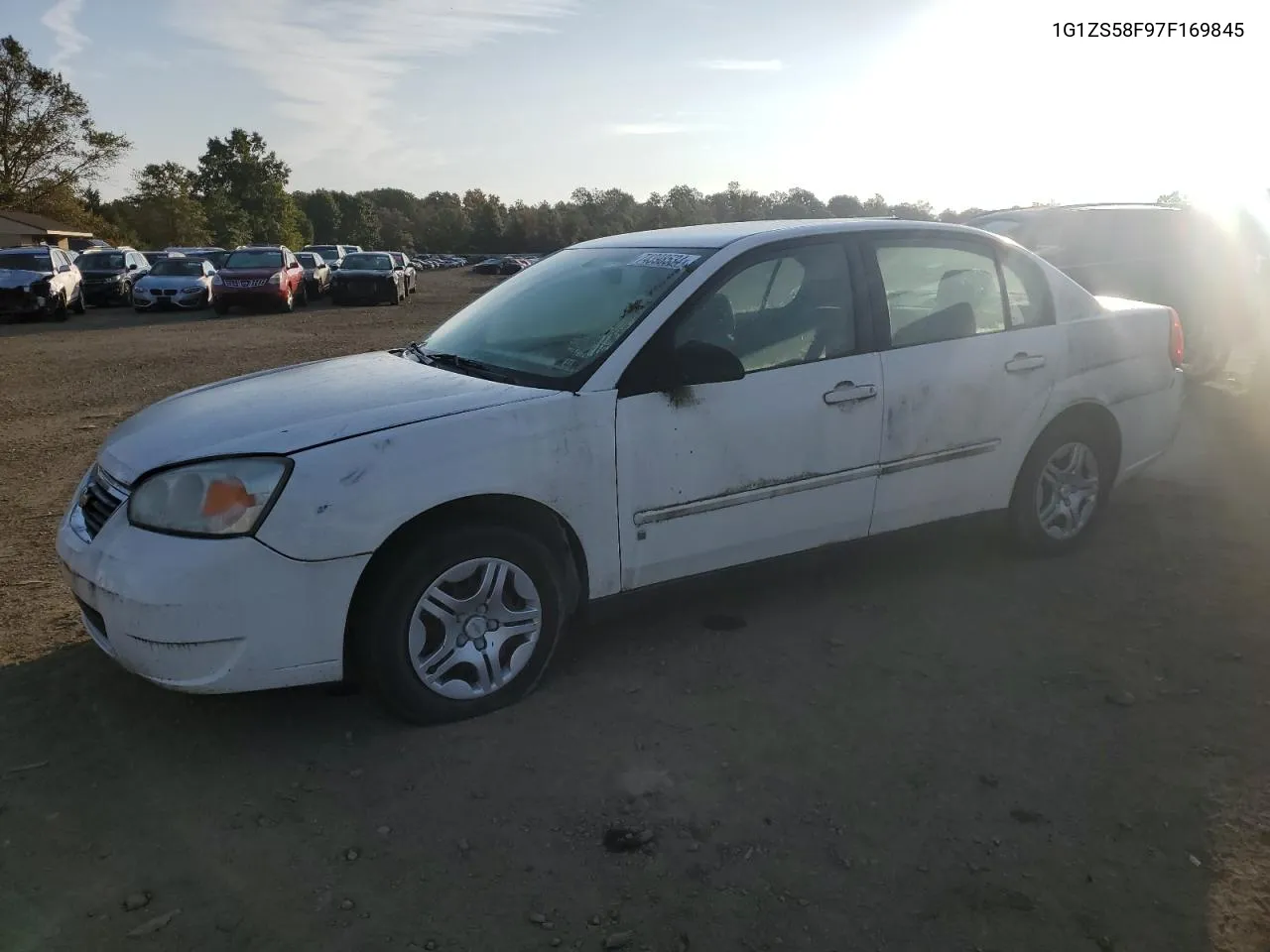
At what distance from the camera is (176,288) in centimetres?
2533

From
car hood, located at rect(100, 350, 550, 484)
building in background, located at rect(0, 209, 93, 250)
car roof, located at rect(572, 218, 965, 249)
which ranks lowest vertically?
car hood, located at rect(100, 350, 550, 484)

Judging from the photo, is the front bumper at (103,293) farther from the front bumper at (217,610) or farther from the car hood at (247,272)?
the front bumper at (217,610)

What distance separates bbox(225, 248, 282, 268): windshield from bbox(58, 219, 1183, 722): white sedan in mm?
22740

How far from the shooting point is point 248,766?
10.9 feet

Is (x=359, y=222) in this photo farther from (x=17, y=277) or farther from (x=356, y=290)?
(x=17, y=277)

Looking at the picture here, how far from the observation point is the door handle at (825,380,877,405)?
4.22m

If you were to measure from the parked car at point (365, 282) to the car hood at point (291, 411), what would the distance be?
27407 mm

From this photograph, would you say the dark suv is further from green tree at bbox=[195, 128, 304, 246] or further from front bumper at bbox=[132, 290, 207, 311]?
green tree at bbox=[195, 128, 304, 246]

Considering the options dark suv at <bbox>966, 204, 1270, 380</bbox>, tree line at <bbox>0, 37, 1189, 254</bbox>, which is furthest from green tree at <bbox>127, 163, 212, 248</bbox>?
dark suv at <bbox>966, 204, 1270, 380</bbox>

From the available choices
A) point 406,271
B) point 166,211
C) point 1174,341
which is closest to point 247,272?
point 406,271

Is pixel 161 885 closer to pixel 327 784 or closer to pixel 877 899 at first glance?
pixel 327 784

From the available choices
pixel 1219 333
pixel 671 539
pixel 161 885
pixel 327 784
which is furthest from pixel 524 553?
pixel 1219 333

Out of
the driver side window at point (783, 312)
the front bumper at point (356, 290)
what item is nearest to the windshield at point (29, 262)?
the front bumper at point (356, 290)

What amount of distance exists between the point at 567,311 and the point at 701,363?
2.48 ft
